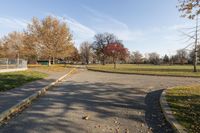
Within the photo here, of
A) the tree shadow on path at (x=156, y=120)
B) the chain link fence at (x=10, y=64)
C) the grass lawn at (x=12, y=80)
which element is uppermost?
the chain link fence at (x=10, y=64)

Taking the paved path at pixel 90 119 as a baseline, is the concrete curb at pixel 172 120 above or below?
above

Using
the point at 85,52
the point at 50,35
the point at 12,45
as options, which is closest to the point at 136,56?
the point at 85,52

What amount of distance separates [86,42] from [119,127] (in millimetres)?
111224

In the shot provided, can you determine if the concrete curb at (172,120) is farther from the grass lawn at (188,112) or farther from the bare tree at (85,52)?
the bare tree at (85,52)

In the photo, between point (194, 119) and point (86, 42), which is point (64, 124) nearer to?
point (194, 119)

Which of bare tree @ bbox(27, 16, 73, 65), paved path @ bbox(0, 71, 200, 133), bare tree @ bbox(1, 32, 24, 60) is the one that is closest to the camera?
paved path @ bbox(0, 71, 200, 133)

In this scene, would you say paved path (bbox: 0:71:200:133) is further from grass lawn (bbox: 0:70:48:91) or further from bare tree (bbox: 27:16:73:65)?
bare tree (bbox: 27:16:73:65)

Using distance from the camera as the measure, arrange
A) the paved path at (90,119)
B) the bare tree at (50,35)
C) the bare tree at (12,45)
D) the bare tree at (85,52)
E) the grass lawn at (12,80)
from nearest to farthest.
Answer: the paved path at (90,119), the grass lawn at (12,80), the bare tree at (50,35), the bare tree at (12,45), the bare tree at (85,52)

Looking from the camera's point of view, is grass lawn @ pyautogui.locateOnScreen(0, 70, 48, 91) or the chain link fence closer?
grass lawn @ pyautogui.locateOnScreen(0, 70, 48, 91)

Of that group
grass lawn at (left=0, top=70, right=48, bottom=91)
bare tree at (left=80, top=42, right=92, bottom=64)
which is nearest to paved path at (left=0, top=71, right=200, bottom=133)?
grass lawn at (left=0, top=70, right=48, bottom=91)

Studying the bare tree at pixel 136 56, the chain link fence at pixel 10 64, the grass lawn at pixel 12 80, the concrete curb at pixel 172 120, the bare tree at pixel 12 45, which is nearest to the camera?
the concrete curb at pixel 172 120

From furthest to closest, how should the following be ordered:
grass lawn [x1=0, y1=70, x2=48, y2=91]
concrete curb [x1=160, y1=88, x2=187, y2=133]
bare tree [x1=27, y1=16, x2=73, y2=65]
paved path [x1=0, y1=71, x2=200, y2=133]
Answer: bare tree [x1=27, y1=16, x2=73, y2=65], grass lawn [x1=0, y1=70, x2=48, y2=91], paved path [x1=0, y1=71, x2=200, y2=133], concrete curb [x1=160, y1=88, x2=187, y2=133]

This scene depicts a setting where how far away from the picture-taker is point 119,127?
5.40 m

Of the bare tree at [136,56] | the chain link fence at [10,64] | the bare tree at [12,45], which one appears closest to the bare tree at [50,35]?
the chain link fence at [10,64]
